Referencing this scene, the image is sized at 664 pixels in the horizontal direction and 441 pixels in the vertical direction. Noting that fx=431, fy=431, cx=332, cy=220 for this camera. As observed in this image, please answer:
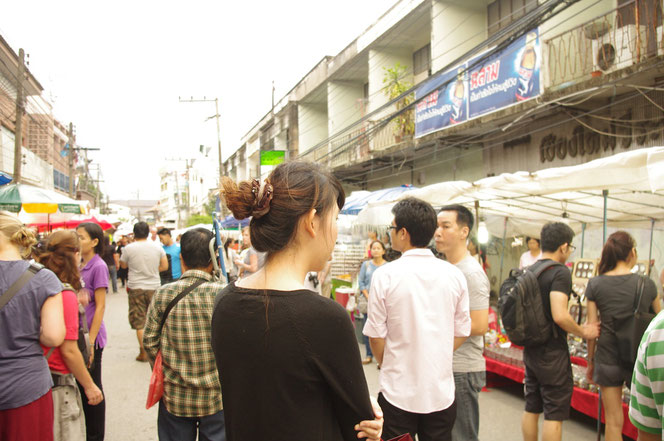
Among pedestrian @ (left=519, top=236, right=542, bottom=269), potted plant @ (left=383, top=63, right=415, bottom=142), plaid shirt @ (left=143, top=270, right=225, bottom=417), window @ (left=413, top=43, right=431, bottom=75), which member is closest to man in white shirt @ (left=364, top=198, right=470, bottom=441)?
plaid shirt @ (left=143, top=270, right=225, bottom=417)

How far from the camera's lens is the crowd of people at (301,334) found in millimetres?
1135

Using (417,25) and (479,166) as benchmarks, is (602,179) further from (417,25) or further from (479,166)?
(417,25)

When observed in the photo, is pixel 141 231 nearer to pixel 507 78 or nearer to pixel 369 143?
pixel 507 78

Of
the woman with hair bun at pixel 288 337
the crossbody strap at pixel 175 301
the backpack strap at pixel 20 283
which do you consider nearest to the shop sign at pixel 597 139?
the crossbody strap at pixel 175 301

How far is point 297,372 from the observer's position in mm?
1104

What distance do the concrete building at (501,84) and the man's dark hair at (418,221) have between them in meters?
4.37

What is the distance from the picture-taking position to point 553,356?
3.37 meters

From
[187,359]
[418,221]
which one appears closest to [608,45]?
[418,221]

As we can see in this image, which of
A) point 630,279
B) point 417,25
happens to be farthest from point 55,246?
point 417,25

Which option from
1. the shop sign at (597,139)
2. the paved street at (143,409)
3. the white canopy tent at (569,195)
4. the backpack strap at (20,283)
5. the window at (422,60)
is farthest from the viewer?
the window at (422,60)

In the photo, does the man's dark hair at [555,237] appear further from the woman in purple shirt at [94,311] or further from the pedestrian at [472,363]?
the woman in purple shirt at [94,311]

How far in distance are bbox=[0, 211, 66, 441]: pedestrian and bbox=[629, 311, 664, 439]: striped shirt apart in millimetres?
2782

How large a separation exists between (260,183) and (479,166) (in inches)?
454

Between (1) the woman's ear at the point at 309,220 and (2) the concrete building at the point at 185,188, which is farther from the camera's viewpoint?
(2) the concrete building at the point at 185,188
